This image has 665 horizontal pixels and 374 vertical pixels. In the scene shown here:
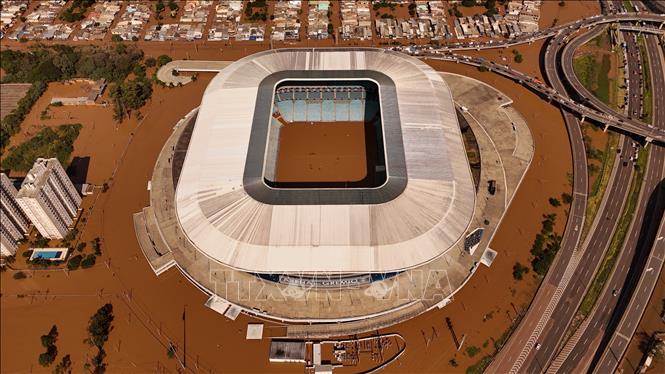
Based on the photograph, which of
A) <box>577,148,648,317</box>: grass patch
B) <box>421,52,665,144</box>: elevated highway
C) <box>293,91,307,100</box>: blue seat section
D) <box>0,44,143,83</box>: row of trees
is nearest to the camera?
<box>577,148,648,317</box>: grass patch

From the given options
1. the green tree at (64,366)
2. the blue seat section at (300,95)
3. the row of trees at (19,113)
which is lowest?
the green tree at (64,366)

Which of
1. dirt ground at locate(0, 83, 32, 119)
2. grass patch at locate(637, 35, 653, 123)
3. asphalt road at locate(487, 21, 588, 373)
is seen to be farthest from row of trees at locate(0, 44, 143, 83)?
grass patch at locate(637, 35, 653, 123)

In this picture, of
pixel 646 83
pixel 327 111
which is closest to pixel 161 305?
pixel 327 111

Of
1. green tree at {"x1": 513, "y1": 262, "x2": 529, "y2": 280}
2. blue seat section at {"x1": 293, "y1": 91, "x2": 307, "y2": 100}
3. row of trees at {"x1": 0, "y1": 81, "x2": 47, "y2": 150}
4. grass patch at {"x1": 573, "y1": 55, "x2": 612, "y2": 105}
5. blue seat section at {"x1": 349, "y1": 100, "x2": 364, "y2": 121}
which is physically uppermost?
grass patch at {"x1": 573, "y1": 55, "x2": 612, "y2": 105}

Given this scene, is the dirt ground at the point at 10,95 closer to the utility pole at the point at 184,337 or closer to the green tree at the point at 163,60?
the green tree at the point at 163,60

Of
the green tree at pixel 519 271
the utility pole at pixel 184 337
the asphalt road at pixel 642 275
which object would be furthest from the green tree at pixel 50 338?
the asphalt road at pixel 642 275

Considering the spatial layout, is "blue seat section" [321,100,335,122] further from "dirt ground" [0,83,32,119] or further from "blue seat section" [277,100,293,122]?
"dirt ground" [0,83,32,119]

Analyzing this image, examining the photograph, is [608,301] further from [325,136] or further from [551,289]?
[325,136]
